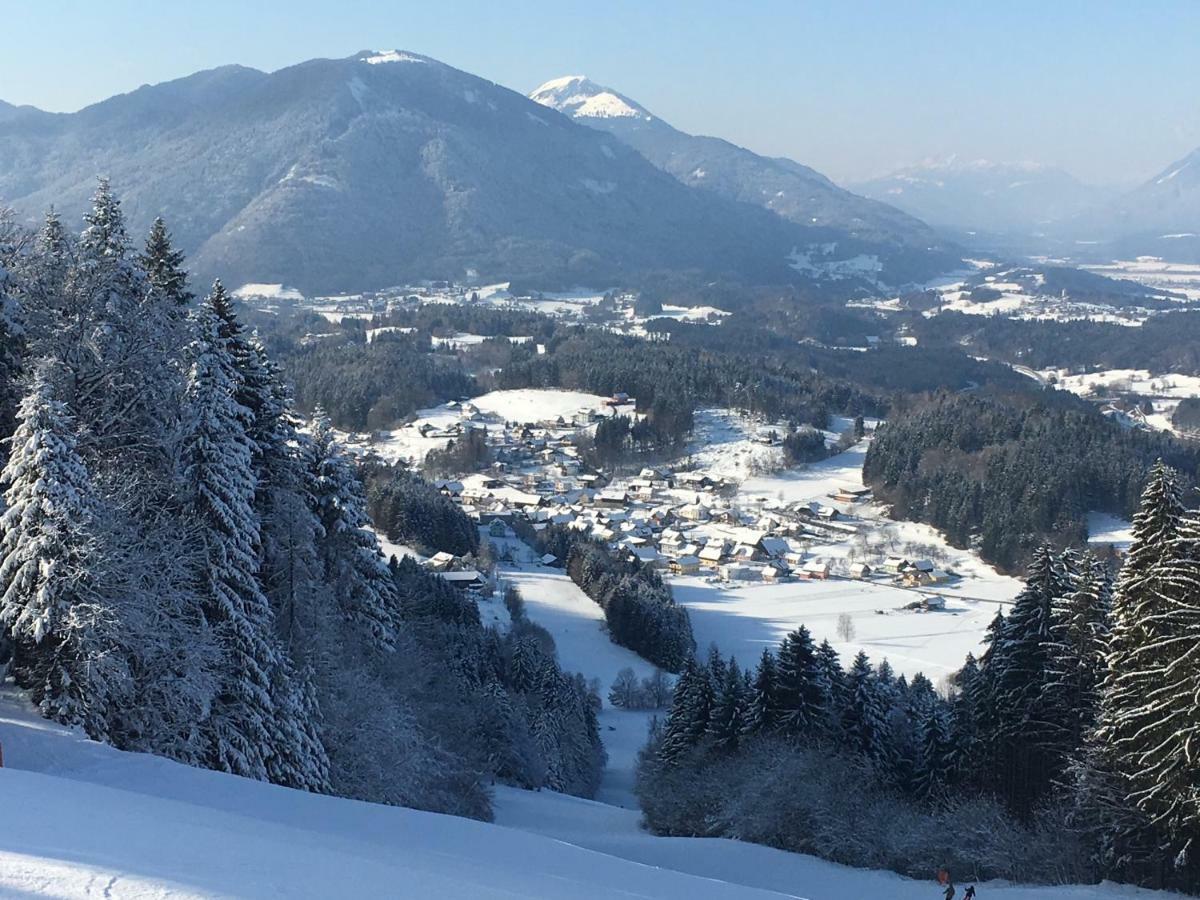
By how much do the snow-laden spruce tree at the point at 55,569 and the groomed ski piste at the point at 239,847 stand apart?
0.59 metres

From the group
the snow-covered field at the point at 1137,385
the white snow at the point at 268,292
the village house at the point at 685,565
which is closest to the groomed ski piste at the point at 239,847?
the village house at the point at 685,565

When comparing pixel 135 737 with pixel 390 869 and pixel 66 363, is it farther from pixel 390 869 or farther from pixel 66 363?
pixel 390 869

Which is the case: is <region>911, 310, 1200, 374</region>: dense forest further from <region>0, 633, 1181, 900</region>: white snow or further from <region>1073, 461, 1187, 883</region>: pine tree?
<region>0, 633, 1181, 900</region>: white snow

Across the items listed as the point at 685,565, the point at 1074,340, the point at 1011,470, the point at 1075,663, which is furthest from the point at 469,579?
the point at 1074,340

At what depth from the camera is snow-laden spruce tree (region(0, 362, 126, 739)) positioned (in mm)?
12086

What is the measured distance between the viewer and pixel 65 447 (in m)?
12.3

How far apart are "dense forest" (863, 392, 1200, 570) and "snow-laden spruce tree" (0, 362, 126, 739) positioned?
192 feet

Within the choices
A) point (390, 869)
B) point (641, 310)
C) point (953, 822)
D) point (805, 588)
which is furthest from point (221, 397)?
point (641, 310)

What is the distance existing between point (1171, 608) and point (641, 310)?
174398 millimetres

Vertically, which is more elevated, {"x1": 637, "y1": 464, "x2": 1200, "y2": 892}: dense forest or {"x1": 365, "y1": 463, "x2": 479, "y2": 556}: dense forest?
{"x1": 637, "y1": 464, "x2": 1200, "y2": 892}: dense forest

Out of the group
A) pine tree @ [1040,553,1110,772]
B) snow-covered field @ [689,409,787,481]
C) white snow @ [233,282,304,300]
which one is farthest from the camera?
white snow @ [233,282,304,300]

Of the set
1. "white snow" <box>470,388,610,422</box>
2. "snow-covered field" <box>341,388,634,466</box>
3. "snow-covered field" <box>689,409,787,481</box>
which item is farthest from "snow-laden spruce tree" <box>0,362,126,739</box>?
"white snow" <box>470,388,610,422</box>

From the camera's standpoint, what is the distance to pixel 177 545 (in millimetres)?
13781

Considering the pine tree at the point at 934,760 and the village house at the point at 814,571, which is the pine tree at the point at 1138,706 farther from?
the village house at the point at 814,571
